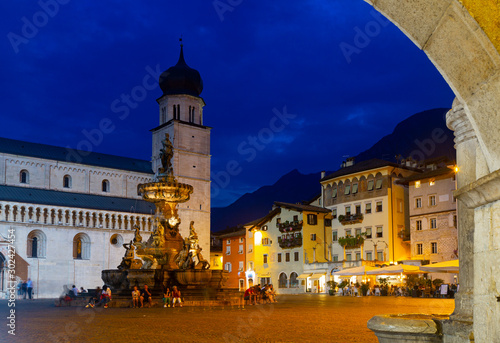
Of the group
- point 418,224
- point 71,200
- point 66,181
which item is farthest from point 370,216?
point 66,181

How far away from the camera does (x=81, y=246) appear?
72.2 metres

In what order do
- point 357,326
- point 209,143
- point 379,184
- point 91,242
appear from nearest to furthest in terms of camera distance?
point 357,326
point 379,184
point 91,242
point 209,143

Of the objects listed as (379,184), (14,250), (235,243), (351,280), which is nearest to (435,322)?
(351,280)

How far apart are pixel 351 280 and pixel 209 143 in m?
41.7

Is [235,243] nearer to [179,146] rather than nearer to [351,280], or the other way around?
[179,146]

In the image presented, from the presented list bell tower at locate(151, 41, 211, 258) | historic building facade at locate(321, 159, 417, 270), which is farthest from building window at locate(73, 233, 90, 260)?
historic building facade at locate(321, 159, 417, 270)

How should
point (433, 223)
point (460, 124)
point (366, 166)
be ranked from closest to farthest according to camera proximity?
point (460, 124) < point (433, 223) < point (366, 166)

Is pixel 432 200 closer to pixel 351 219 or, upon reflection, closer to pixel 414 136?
pixel 351 219

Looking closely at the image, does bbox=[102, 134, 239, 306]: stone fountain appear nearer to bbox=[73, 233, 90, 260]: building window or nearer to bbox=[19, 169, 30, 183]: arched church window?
bbox=[73, 233, 90, 260]: building window

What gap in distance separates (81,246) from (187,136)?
24409 millimetres

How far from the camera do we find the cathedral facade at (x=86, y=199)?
66375 mm

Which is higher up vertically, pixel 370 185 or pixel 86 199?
pixel 370 185

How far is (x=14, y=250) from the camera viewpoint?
63.5 m

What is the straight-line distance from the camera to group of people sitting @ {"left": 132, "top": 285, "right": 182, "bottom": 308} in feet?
76.4
